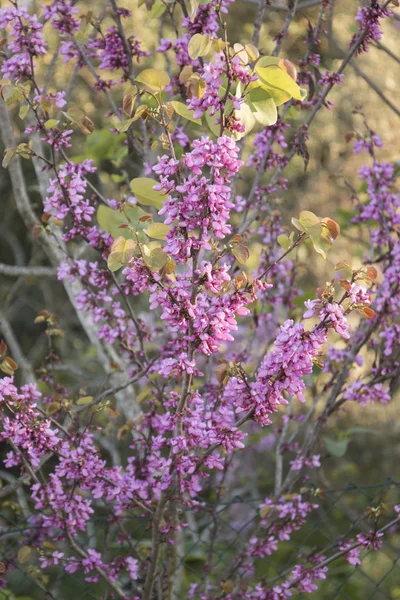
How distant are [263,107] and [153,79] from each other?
9.2 inches

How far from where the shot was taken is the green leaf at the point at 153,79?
147 centimetres

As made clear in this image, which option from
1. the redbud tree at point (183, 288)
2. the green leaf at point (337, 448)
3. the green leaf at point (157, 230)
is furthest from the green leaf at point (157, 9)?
the green leaf at point (337, 448)

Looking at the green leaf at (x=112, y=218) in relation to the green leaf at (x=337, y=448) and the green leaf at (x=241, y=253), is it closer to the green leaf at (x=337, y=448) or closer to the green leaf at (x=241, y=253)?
the green leaf at (x=241, y=253)

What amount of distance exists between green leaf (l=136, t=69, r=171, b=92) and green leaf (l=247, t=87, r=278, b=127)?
182 mm

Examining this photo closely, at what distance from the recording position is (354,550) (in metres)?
2.00

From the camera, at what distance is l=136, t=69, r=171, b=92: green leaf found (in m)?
1.47

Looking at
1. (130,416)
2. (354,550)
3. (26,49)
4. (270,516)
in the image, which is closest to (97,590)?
(130,416)

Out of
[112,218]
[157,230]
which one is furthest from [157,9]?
[157,230]

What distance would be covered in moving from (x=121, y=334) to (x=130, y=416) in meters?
0.65

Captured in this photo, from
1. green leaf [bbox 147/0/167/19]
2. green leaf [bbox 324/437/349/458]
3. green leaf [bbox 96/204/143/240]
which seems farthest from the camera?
green leaf [bbox 324/437/349/458]

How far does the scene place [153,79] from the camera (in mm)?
1479

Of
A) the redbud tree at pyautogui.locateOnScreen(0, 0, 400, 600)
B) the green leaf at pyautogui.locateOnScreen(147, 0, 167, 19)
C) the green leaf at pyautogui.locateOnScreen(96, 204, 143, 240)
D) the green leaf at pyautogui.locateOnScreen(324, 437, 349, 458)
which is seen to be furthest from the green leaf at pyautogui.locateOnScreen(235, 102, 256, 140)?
the green leaf at pyautogui.locateOnScreen(324, 437, 349, 458)

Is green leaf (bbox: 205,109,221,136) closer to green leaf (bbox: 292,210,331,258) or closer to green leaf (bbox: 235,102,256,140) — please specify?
green leaf (bbox: 235,102,256,140)

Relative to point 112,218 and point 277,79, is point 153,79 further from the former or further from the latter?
point 112,218
